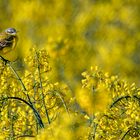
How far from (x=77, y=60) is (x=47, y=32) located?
301cm

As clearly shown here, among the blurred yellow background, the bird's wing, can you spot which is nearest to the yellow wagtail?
the bird's wing

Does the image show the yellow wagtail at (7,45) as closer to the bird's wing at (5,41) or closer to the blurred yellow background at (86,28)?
the bird's wing at (5,41)

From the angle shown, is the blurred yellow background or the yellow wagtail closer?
the yellow wagtail

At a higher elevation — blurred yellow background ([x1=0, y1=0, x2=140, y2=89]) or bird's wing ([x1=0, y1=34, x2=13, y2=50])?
blurred yellow background ([x1=0, y1=0, x2=140, y2=89])

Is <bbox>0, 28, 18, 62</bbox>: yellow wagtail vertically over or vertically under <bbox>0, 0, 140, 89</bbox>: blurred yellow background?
under

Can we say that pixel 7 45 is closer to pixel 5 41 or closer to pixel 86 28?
pixel 5 41

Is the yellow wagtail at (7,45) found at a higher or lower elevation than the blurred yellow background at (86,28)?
lower

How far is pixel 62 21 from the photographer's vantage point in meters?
17.6

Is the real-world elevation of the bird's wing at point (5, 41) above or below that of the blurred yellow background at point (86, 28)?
below

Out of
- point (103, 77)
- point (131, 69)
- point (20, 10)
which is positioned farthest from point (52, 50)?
point (20, 10)

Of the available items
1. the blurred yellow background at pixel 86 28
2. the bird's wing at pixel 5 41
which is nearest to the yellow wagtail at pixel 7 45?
the bird's wing at pixel 5 41

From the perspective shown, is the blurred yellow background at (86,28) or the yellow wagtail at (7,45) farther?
the blurred yellow background at (86,28)

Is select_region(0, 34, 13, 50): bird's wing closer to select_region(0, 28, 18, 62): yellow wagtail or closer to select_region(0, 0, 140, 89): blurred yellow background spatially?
select_region(0, 28, 18, 62): yellow wagtail

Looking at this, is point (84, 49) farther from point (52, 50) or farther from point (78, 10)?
point (52, 50)
